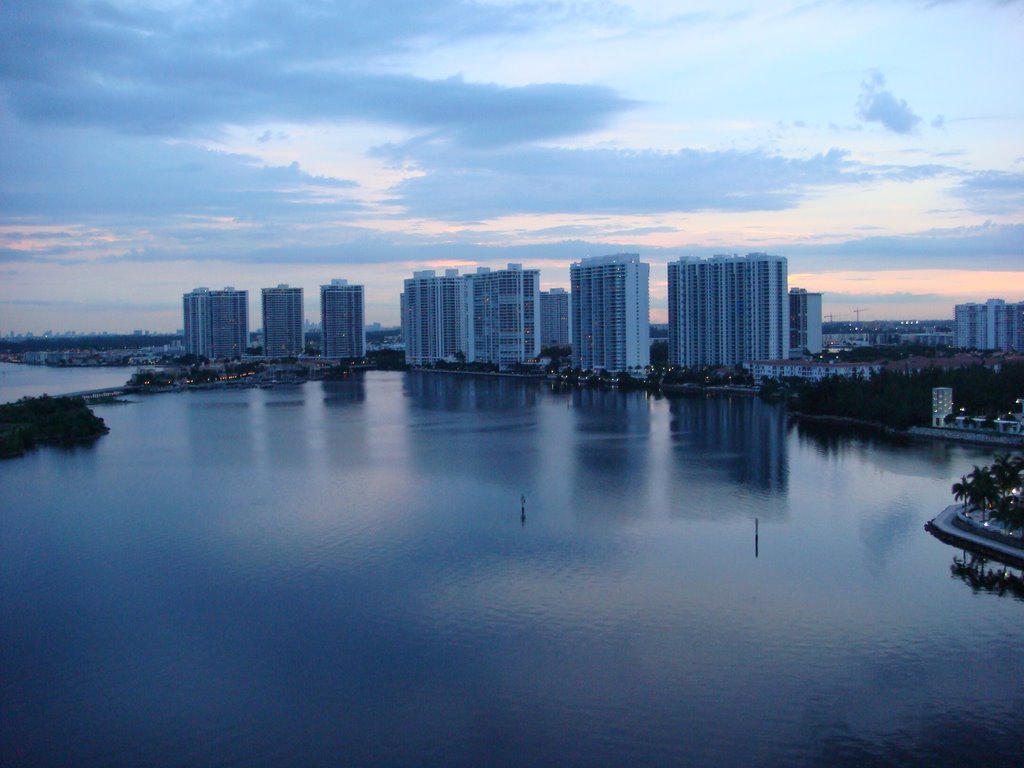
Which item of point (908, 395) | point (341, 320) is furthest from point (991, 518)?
point (341, 320)

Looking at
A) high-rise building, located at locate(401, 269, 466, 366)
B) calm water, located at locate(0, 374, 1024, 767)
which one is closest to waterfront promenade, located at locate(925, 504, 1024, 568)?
calm water, located at locate(0, 374, 1024, 767)

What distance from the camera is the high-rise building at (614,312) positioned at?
68.6 ft

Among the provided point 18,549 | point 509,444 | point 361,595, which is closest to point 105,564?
point 18,549

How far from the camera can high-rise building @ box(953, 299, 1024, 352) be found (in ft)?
80.8

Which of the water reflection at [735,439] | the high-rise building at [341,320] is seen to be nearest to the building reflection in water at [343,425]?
the water reflection at [735,439]

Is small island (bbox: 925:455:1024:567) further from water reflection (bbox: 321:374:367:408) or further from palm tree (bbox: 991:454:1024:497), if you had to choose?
water reflection (bbox: 321:374:367:408)

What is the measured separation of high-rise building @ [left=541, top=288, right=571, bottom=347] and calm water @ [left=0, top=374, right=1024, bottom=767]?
24.8 metres

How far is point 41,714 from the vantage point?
3334mm

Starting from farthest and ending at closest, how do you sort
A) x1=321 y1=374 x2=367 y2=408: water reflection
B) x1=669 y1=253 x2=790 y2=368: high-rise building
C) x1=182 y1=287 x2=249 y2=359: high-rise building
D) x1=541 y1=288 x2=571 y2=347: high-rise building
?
x1=182 y1=287 x2=249 y2=359: high-rise building → x1=541 y1=288 x2=571 y2=347: high-rise building → x1=669 y1=253 x2=790 y2=368: high-rise building → x1=321 y1=374 x2=367 y2=408: water reflection

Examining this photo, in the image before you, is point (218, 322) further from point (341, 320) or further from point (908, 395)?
point (908, 395)

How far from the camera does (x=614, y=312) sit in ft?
69.7

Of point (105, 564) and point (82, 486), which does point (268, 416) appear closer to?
point (82, 486)

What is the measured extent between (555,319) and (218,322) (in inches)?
483

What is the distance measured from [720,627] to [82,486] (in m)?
5.66
